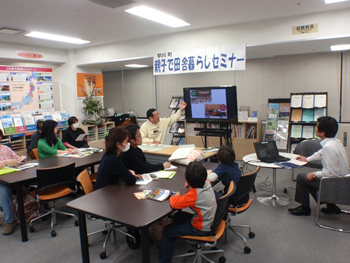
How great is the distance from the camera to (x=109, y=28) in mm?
5301

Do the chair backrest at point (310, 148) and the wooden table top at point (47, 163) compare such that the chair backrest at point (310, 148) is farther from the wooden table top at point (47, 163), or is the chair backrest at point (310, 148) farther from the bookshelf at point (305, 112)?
the wooden table top at point (47, 163)

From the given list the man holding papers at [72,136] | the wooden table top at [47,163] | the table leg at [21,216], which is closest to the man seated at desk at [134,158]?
the wooden table top at [47,163]

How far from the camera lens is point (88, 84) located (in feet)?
25.7

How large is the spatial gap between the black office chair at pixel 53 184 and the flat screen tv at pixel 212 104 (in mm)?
2395

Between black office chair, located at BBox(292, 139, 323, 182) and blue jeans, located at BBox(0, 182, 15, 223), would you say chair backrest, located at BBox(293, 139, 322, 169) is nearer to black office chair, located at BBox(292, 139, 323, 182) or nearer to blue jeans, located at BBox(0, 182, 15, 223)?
black office chair, located at BBox(292, 139, 323, 182)

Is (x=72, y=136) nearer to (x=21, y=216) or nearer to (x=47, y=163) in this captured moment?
(x=47, y=163)

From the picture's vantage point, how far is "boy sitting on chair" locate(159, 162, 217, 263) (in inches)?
85.3

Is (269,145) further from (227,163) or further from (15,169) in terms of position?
(15,169)

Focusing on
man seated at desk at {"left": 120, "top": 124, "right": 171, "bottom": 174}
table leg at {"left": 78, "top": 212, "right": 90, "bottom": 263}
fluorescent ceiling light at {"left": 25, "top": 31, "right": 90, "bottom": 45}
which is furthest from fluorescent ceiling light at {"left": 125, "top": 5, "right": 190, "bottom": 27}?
table leg at {"left": 78, "top": 212, "right": 90, "bottom": 263}

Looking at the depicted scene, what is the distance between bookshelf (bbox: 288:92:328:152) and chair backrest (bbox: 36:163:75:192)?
452cm

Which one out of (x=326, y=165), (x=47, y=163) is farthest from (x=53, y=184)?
(x=326, y=165)

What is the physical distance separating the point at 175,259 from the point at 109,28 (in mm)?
4376

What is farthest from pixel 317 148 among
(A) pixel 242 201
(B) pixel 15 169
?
(B) pixel 15 169

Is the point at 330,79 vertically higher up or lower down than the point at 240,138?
higher up
